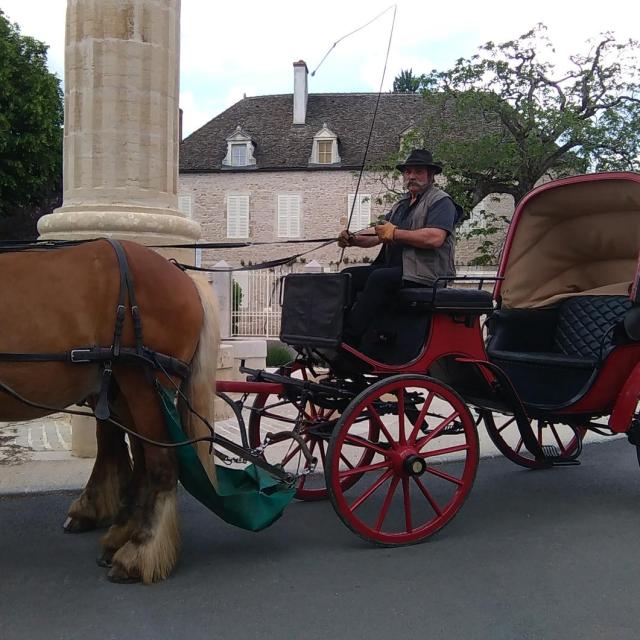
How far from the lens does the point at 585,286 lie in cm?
543

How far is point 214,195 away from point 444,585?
27.7 m

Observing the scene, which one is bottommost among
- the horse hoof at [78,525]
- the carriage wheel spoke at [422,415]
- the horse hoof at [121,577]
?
the horse hoof at [78,525]

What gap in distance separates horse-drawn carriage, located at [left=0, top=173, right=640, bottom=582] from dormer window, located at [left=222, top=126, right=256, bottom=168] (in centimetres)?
2545

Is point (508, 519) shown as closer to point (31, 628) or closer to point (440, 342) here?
point (440, 342)

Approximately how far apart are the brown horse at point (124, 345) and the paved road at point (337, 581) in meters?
0.25

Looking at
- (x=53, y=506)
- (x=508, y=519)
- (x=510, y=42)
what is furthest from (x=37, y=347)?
(x=510, y=42)

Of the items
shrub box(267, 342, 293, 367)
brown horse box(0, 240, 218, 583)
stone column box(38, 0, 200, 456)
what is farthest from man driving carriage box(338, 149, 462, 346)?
shrub box(267, 342, 293, 367)

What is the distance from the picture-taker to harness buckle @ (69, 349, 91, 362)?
3059 mm

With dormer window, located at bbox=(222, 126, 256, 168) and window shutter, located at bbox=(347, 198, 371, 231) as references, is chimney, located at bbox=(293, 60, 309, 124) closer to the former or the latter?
dormer window, located at bbox=(222, 126, 256, 168)

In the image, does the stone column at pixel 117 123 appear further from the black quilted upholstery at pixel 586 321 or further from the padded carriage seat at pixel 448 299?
Result: the black quilted upholstery at pixel 586 321

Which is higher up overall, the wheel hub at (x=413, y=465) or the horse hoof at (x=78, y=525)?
the wheel hub at (x=413, y=465)

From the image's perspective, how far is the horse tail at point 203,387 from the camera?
136 inches

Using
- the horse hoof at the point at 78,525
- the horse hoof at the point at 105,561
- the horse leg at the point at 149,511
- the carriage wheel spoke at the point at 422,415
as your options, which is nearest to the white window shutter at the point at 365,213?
the carriage wheel spoke at the point at 422,415

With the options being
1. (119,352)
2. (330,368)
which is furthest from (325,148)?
(119,352)
